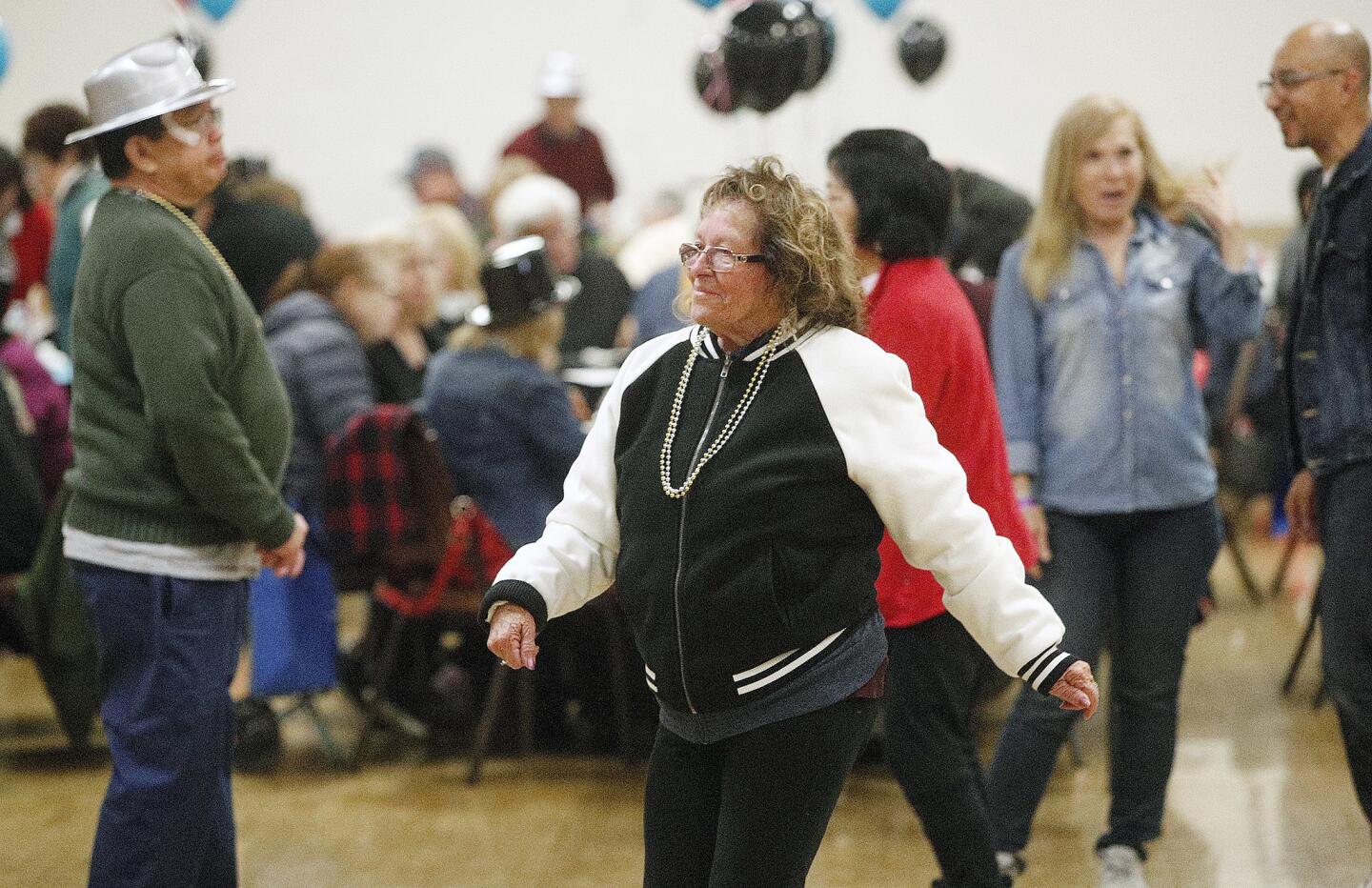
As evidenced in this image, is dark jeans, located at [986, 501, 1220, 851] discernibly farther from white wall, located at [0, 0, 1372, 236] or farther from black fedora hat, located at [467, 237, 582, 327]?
white wall, located at [0, 0, 1372, 236]

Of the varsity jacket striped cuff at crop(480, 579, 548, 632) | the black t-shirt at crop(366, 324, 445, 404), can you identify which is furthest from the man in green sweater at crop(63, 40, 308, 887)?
the black t-shirt at crop(366, 324, 445, 404)

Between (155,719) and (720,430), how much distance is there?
1108mm

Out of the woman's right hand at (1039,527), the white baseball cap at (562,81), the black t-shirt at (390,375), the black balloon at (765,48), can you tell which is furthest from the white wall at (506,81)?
the woman's right hand at (1039,527)

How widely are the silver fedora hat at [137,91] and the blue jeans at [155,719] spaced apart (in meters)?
0.72

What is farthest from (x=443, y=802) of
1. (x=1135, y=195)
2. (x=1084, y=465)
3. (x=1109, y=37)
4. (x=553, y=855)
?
(x=1109, y=37)

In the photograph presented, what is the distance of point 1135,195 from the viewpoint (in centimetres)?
306

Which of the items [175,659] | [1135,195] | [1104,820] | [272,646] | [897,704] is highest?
[1135,195]

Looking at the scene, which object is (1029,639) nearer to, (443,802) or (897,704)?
(897,704)

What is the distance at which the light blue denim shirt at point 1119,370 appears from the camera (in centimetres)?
297

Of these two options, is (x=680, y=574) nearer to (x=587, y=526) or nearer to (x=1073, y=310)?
(x=587, y=526)

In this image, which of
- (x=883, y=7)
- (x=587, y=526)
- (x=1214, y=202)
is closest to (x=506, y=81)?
(x=883, y=7)

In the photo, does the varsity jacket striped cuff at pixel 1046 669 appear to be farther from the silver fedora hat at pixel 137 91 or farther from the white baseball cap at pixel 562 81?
the white baseball cap at pixel 562 81

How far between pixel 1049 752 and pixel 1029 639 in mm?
1053

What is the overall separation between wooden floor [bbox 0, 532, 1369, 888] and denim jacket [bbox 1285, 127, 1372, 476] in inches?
38.1
